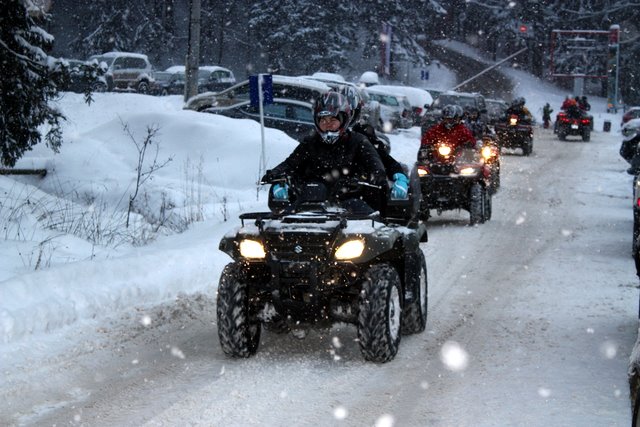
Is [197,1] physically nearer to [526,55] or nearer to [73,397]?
[73,397]

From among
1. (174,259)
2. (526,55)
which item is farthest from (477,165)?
(526,55)

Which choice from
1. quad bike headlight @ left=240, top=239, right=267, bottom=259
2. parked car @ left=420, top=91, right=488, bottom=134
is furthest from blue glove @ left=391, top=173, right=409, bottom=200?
parked car @ left=420, top=91, right=488, bottom=134

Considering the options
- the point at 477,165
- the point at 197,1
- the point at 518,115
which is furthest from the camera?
the point at 518,115

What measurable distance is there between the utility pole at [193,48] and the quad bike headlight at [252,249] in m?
21.2

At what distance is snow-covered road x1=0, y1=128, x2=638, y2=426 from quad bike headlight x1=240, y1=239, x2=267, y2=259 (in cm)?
Result: 78

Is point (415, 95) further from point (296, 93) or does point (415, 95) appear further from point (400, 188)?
point (400, 188)

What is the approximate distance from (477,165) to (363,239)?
9.12 m

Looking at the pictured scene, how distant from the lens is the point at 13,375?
656 cm

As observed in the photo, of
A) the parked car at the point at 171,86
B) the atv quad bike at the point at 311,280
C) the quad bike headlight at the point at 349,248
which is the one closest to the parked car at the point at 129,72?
the parked car at the point at 171,86

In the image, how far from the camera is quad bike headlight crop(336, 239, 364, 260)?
693 centimetres

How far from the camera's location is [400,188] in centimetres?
782

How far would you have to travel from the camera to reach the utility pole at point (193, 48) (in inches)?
1086

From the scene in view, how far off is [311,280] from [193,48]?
22071 mm

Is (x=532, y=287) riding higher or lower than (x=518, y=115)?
lower
